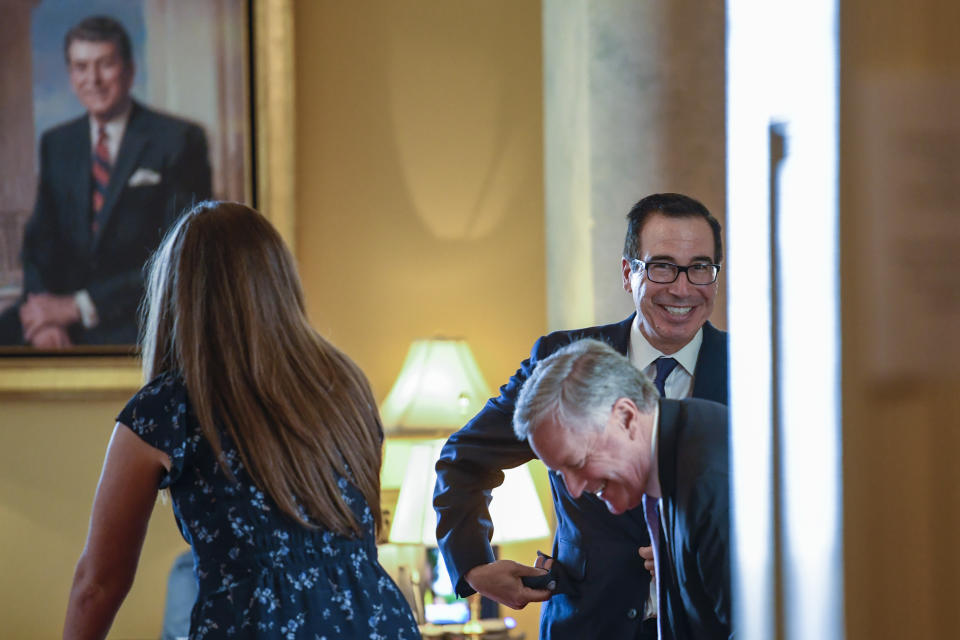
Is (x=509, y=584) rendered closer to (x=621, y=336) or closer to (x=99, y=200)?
(x=621, y=336)

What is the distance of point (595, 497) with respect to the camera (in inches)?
57.1

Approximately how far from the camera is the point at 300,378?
1593 mm

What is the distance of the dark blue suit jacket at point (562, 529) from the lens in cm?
142

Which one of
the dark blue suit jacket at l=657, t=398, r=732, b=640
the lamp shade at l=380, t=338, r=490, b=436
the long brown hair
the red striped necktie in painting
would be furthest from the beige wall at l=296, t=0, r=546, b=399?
the dark blue suit jacket at l=657, t=398, r=732, b=640

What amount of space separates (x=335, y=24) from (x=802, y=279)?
3.73 meters

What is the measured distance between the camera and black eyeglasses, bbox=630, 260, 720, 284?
1234 millimetres

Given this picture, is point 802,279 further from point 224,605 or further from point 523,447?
point 224,605

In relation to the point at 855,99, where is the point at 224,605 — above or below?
below

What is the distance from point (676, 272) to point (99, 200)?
3.01m

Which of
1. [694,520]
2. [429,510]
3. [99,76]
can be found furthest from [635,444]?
[99,76]

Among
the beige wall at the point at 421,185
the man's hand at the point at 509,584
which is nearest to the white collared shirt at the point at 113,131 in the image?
the beige wall at the point at 421,185

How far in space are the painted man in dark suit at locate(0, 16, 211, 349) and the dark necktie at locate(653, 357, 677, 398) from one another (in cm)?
282

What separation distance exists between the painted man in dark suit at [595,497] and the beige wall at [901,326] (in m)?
0.90

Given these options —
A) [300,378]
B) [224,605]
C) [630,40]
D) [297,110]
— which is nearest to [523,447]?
[300,378]
